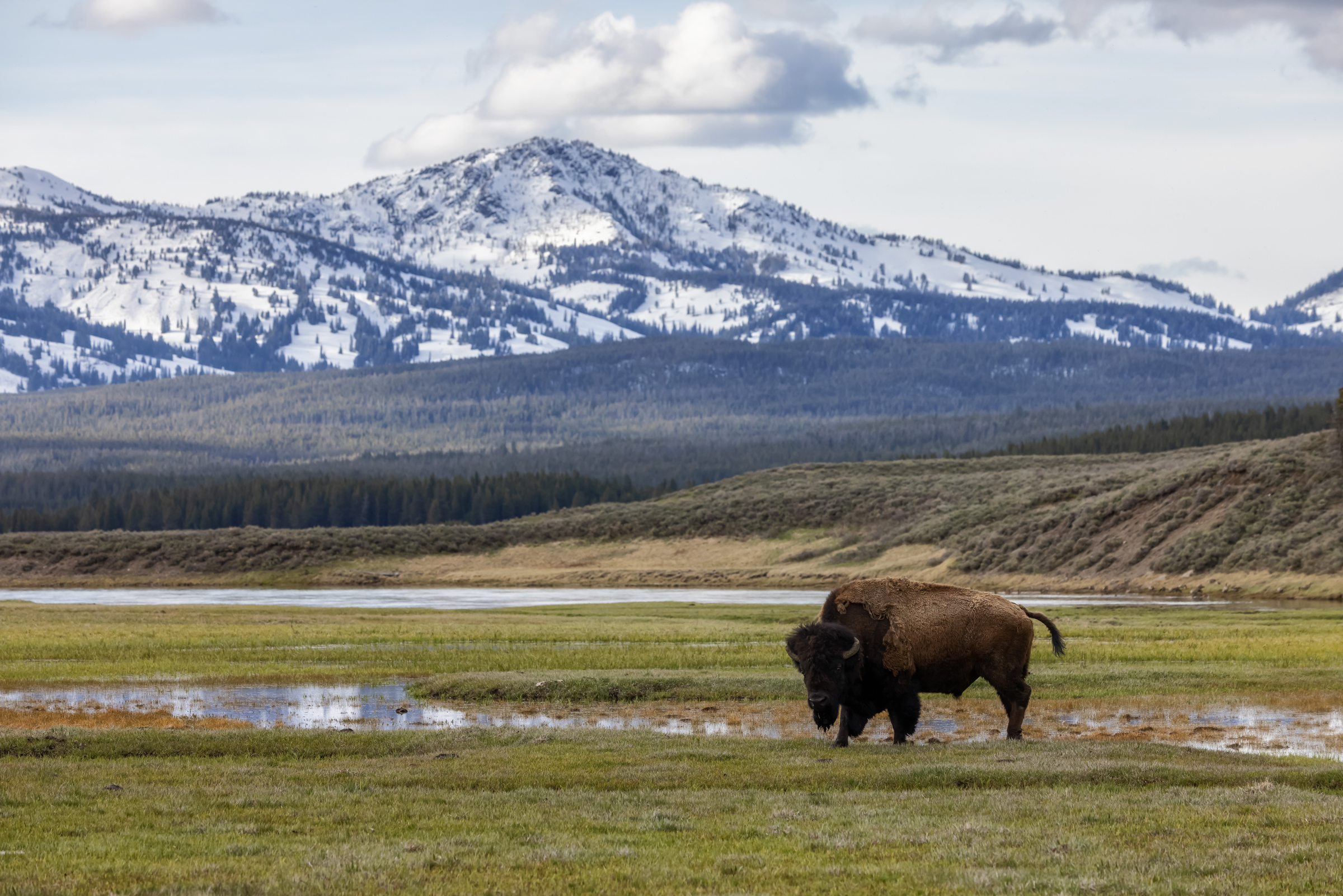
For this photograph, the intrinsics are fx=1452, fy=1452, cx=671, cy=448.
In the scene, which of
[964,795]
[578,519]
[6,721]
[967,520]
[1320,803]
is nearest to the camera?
[1320,803]

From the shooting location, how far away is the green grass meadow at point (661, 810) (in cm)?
1334

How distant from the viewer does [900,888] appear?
12945 mm

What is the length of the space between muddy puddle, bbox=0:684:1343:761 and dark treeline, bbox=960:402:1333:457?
141 meters

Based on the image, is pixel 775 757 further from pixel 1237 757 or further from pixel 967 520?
pixel 967 520

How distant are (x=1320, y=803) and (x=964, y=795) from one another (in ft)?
13.3

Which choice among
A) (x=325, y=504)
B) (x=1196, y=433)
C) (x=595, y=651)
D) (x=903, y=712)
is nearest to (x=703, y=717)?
(x=903, y=712)

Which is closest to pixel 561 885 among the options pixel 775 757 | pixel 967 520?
pixel 775 757

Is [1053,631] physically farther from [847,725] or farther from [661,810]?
[661,810]

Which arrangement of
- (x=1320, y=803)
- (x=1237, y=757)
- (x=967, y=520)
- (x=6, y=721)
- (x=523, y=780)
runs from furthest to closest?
(x=967, y=520)
(x=6, y=721)
(x=1237, y=757)
(x=523, y=780)
(x=1320, y=803)

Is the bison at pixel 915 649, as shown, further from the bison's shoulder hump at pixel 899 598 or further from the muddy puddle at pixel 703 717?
the muddy puddle at pixel 703 717

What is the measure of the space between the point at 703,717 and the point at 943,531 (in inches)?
3394

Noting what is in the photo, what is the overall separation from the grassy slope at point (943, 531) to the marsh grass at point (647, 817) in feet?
204

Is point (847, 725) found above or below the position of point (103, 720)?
above

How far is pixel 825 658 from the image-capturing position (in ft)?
72.9
